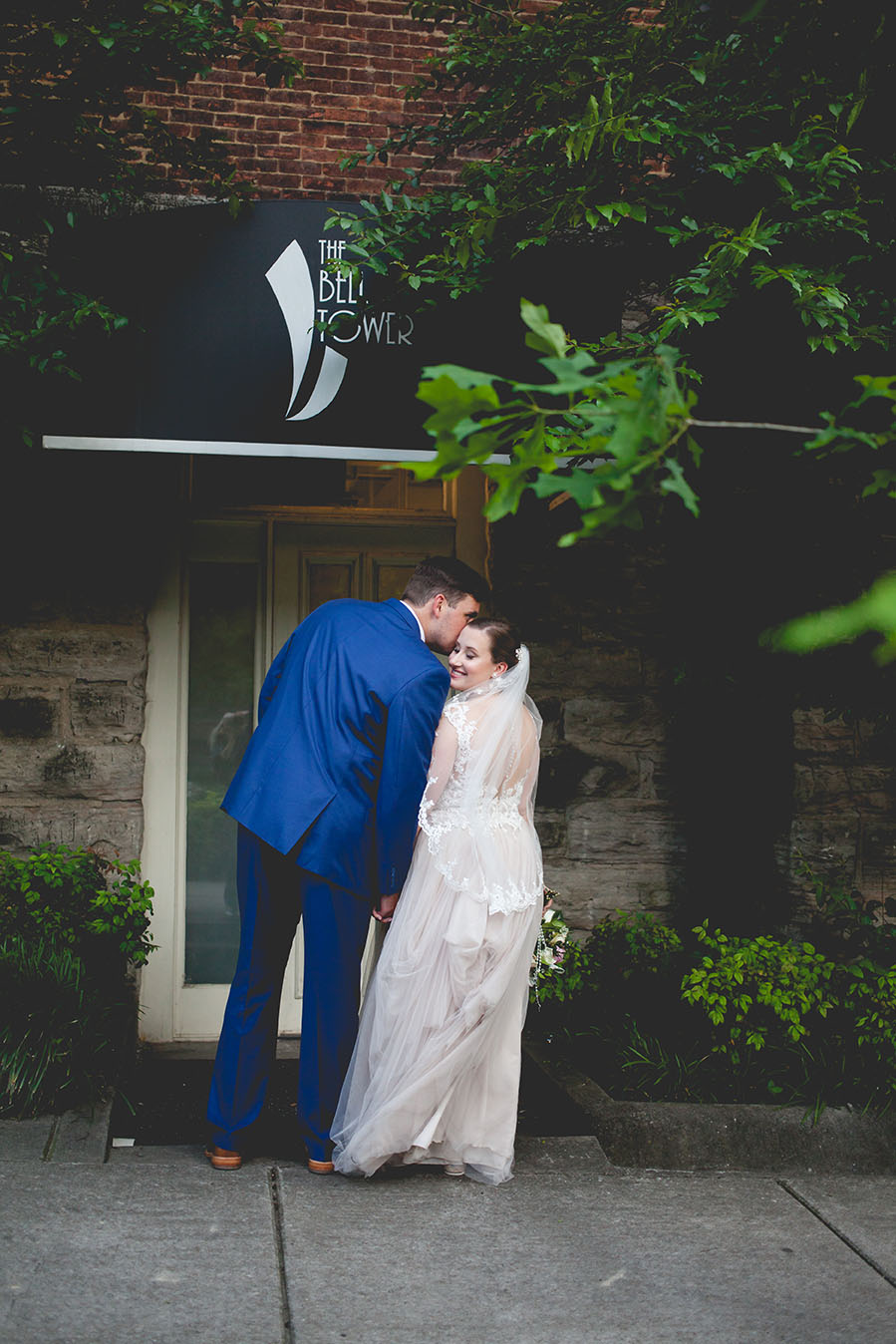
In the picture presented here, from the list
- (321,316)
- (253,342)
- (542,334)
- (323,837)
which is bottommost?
(323,837)

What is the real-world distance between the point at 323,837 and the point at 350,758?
0.88ft

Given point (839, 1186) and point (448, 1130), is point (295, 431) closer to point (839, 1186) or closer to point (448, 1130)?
point (448, 1130)

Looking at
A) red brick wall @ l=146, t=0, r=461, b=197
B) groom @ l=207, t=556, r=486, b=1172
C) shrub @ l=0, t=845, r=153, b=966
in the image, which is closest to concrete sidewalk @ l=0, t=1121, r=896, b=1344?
groom @ l=207, t=556, r=486, b=1172

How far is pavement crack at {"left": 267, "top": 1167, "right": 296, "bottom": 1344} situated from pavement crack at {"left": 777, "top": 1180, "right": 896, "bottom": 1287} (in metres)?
1.66

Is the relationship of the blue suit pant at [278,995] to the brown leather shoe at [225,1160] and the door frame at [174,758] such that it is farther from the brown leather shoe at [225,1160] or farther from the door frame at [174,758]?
the door frame at [174,758]

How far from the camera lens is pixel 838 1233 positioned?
3.80 meters

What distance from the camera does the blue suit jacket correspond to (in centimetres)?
403

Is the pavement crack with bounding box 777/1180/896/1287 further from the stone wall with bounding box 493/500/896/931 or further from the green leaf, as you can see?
the green leaf

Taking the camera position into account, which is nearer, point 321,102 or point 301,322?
point 301,322

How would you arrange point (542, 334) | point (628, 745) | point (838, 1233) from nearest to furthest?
1. point (542, 334)
2. point (838, 1233)
3. point (628, 745)

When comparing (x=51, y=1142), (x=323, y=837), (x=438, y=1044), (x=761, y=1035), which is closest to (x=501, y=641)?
(x=323, y=837)

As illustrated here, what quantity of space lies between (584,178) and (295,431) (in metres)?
1.53

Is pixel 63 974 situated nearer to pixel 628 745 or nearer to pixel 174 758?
pixel 174 758

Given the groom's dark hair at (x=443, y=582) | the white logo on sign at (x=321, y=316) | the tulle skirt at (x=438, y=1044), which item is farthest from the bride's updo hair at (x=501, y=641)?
the white logo on sign at (x=321, y=316)
